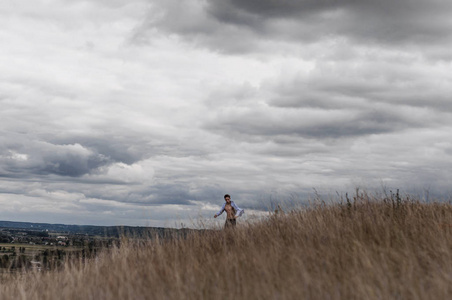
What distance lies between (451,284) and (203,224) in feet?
24.3

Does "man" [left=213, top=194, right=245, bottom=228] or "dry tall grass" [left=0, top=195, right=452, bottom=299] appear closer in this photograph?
"dry tall grass" [left=0, top=195, right=452, bottom=299]

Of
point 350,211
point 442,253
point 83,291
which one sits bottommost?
point 83,291

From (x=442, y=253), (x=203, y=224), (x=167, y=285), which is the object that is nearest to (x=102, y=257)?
(x=203, y=224)

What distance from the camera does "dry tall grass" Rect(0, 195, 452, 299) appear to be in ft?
21.4

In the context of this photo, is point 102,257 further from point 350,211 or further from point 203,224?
point 350,211

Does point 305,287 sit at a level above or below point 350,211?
below

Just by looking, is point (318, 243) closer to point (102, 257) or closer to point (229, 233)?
point (229, 233)

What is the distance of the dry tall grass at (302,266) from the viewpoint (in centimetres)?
652

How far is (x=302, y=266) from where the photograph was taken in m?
7.24

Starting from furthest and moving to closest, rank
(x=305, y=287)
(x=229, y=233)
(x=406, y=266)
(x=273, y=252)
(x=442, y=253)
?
1. (x=229, y=233)
2. (x=273, y=252)
3. (x=442, y=253)
4. (x=406, y=266)
5. (x=305, y=287)

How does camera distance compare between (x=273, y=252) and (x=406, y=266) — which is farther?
(x=273, y=252)

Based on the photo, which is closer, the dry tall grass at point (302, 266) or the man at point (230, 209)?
the dry tall grass at point (302, 266)

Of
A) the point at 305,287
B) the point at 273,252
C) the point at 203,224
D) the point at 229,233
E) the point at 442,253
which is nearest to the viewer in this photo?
the point at 305,287

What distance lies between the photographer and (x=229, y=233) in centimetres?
1166
